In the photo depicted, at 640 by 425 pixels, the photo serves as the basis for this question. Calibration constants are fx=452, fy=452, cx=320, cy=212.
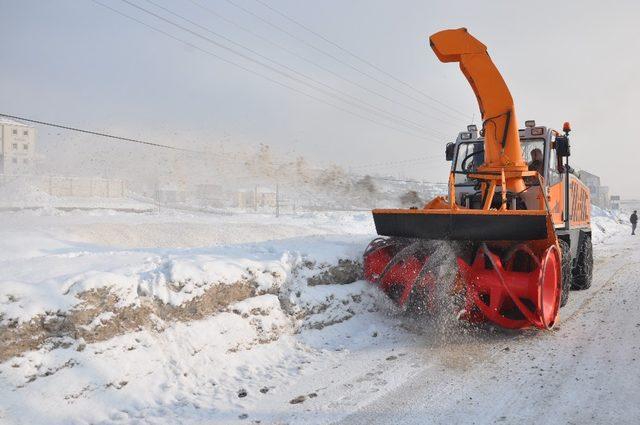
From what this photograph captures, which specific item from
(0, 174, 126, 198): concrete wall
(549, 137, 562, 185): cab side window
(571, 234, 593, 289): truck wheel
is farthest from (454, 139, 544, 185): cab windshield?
(0, 174, 126, 198): concrete wall

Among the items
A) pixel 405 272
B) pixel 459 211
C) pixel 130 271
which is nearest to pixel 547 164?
pixel 459 211

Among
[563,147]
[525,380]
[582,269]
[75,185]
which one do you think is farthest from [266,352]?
[75,185]

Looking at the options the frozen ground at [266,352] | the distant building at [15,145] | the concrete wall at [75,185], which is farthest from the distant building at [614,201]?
the distant building at [15,145]

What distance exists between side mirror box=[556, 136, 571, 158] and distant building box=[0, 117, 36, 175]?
202ft

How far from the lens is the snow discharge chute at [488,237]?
538cm

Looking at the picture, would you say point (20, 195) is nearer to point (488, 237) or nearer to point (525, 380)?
point (488, 237)

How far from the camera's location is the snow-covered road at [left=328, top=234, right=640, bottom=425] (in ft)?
11.6

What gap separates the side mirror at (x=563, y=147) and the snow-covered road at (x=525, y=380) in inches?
99.1

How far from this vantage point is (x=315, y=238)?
25.8ft

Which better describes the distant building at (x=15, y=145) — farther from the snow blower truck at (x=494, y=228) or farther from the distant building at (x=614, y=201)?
the distant building at (x=614, y=201)

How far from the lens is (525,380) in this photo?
13.8 ft

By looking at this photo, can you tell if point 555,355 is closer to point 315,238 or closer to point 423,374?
point 423,374

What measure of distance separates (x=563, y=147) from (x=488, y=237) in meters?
2.72

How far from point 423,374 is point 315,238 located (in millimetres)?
3762
